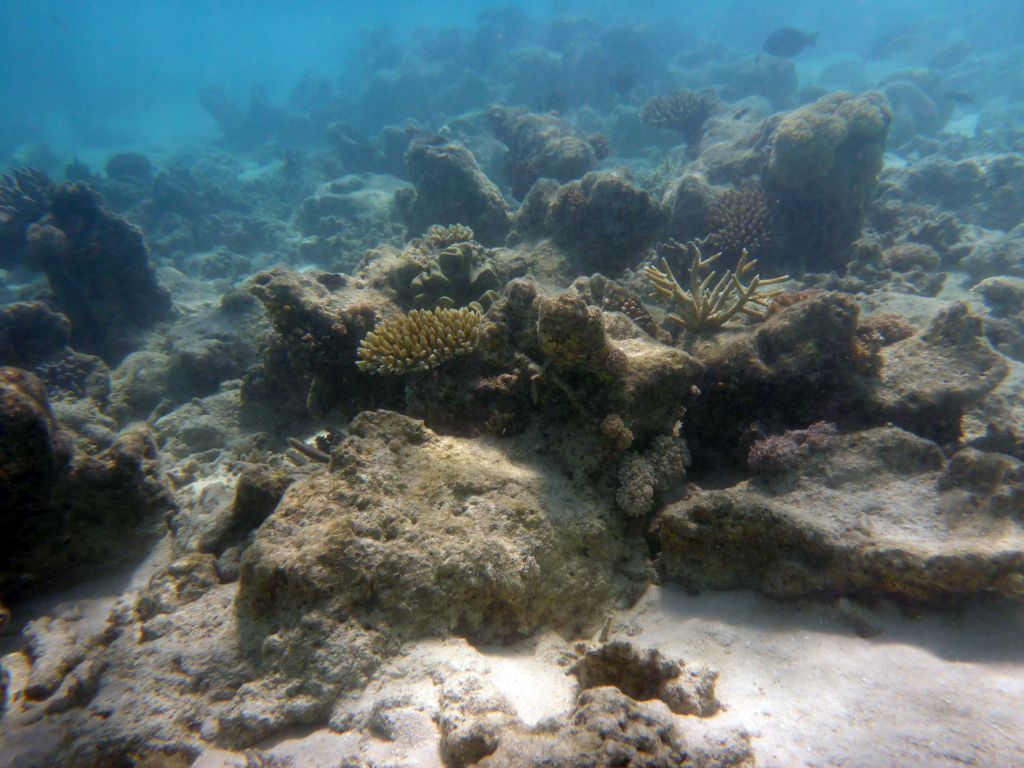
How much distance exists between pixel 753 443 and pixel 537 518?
6.83 ft

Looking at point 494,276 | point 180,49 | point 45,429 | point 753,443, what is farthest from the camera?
point 180,49

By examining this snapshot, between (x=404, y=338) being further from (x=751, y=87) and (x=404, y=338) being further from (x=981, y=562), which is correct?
(x=751, y=87)

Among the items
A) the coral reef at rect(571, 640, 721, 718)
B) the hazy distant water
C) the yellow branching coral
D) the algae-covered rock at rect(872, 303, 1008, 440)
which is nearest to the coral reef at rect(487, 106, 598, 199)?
the yellow branching coral

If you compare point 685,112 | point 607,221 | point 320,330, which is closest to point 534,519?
point 320,330

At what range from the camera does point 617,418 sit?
11.9 feet

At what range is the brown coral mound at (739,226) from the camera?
8.95 meters

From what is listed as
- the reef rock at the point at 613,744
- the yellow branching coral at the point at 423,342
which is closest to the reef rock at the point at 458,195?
the yellow branching coral at the point at 423,342

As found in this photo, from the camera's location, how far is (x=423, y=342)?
14.4ft

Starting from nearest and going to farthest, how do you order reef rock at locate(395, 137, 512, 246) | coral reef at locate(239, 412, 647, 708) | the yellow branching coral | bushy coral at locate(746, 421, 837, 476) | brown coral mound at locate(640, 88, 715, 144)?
coral reef at locate(239, 412, 647, 708), bushy coral at locate(746, 421, 837, 476), the yellow branching coral, reef rock at locate(395, 137, 512, 246), brown coral mound at locate(640, 88, 715, 144)

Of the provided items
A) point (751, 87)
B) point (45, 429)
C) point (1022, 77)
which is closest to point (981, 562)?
point (45, 429)

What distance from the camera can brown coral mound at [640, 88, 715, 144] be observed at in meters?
17.2

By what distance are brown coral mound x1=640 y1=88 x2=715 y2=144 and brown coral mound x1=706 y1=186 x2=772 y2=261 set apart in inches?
367

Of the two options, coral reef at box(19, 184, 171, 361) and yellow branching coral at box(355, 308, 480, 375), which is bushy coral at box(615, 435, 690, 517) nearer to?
yellow branching coral at box(355, 308, 480, 375)

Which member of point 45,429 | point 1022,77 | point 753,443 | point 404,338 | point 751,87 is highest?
point 1022,77
